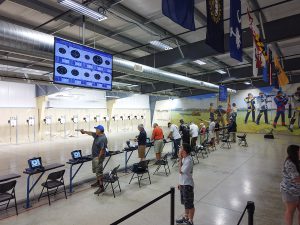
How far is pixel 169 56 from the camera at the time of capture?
29.1 feet

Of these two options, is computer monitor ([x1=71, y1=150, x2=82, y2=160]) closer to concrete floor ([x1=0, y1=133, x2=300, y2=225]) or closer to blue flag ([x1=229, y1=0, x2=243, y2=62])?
concrete floor ([x1=0, y1=133, x2=300, y2=225])

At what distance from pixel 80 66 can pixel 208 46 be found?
16.2 ft

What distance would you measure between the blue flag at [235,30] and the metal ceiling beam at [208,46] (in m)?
2.46

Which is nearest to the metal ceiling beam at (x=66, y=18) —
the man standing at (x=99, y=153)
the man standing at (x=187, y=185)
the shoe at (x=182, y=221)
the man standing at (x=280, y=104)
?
the man standing at (x=99, y=153)

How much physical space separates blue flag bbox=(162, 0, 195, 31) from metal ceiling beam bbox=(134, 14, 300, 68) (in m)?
4.36

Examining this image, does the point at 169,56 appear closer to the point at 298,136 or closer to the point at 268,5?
the point at 268,5

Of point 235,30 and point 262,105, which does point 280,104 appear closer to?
point 262,105

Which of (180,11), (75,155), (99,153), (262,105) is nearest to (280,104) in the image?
(262,105)

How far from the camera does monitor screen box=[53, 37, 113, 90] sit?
4.52m

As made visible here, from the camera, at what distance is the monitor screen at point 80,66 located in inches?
178

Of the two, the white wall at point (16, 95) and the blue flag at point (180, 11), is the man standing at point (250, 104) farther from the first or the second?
the white wall at point (16, 95)

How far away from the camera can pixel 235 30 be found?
4.40 meters

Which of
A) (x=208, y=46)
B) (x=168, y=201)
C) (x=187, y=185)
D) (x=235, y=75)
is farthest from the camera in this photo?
(x=235, y=75)

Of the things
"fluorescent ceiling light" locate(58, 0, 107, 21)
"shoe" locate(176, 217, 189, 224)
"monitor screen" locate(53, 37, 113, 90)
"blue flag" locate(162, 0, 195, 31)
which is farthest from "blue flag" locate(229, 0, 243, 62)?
"shoe" locate(176, 217, 189, 224)
